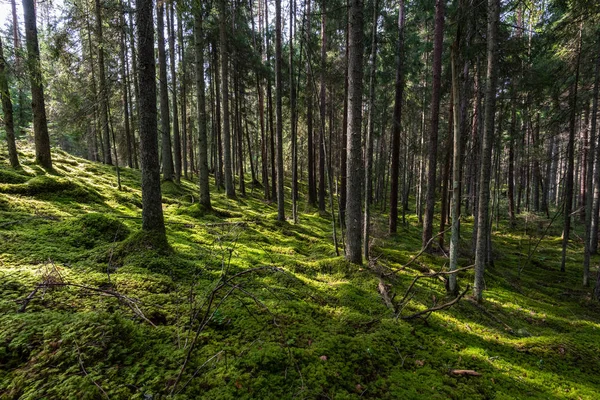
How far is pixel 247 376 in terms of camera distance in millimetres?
2395

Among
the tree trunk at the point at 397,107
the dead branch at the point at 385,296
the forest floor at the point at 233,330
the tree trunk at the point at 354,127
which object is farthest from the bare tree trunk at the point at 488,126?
the tree trunk at the point at 397,107

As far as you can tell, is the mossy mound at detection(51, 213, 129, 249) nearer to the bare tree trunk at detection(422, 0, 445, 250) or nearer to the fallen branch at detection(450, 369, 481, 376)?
the fallen branch at detection(450, 369, 481, 376)

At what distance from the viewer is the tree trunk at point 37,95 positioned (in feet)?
25.9

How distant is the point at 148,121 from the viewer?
4613mm

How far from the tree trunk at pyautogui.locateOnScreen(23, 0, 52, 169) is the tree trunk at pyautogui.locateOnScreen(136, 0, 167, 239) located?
5.10 meters

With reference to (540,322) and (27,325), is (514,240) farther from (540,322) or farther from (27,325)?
(27,325)

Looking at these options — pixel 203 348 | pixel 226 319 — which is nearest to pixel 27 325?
pixel 203 348

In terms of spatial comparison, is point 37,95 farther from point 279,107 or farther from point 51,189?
point 279,107

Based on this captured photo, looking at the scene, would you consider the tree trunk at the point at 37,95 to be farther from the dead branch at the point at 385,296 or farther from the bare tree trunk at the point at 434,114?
the bare tree trunk at the point at 434,114

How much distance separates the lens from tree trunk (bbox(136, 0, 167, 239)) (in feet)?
14.5

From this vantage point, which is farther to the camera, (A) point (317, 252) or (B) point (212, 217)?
(B) point (212, 217)

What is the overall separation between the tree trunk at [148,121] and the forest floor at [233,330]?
430 mm

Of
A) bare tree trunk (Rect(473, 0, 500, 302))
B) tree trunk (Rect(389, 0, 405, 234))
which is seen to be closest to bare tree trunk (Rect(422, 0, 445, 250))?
tree trunk (Rect(389, 0, 405, 234))

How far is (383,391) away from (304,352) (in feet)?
2.74
